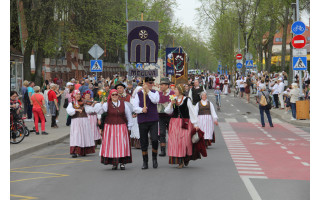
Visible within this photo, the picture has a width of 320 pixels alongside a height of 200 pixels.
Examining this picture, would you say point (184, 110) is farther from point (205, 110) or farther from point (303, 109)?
point (303, 109)

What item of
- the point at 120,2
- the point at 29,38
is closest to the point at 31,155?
the point at 29,38

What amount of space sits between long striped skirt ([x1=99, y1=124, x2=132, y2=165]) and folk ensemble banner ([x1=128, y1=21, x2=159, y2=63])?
8.50 metres

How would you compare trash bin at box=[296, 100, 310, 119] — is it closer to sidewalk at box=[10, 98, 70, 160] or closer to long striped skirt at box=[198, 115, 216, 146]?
sidewalk at box=[10, 98, 70, 160]

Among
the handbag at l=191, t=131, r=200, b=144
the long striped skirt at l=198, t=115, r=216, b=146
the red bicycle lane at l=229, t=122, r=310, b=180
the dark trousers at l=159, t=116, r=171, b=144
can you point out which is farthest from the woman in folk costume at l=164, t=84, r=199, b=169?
the long striped skirt at l=198, t=115, r=216, b=146

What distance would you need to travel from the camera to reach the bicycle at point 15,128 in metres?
17.3

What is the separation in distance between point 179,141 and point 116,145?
1.29 meters

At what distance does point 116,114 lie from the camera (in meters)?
12.1

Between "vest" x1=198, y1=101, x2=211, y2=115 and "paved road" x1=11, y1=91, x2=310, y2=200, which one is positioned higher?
"vest" x1=198, y1=101, x2=211, y2=115

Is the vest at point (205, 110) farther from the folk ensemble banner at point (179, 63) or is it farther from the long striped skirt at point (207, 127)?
the folk ensemble banner at point (179, 63)

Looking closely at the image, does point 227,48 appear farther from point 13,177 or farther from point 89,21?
point 13,177

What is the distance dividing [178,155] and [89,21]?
25095 mm

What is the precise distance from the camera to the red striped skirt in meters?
12.0

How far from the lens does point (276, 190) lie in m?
9.66
